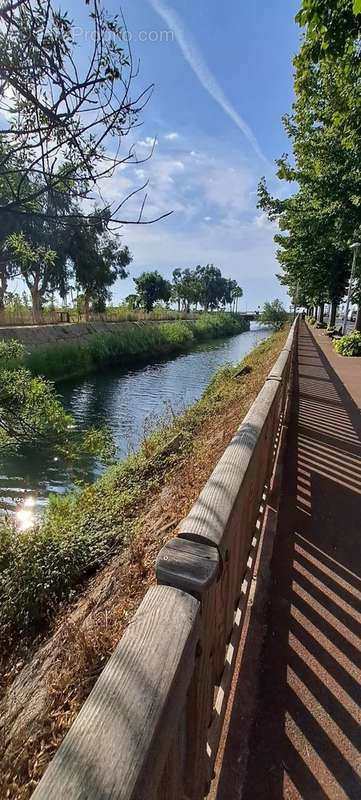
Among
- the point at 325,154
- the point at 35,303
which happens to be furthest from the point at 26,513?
the point at 35,303

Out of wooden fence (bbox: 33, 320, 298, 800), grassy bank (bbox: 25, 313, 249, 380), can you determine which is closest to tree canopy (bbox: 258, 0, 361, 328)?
wooden fence (bbox: 33, 320, 298, 800)

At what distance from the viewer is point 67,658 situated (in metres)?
2.06

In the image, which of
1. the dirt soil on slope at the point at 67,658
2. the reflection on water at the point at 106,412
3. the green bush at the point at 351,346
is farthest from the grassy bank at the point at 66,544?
the green bush at the point at 351,346

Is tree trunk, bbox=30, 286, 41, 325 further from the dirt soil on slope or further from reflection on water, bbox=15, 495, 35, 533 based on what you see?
the dirt soil on slope

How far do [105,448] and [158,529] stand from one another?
481cm

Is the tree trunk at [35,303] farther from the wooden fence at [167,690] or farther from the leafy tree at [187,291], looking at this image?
the leafy tree at [187,291]

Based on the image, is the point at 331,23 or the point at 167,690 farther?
the point at 331,23

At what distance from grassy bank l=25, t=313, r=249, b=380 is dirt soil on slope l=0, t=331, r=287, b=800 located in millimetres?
17027

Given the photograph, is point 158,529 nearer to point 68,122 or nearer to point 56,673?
point 56,673

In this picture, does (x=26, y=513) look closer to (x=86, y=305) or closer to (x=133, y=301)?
(x=86, y=305)

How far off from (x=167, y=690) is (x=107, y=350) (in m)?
26.0

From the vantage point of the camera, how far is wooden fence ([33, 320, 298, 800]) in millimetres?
618

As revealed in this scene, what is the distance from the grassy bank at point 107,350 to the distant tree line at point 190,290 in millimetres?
16339

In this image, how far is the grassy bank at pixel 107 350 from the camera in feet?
67.0
